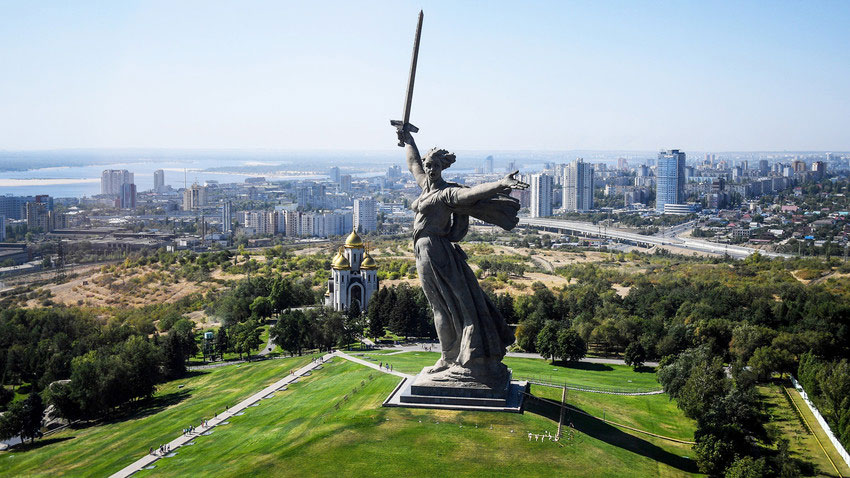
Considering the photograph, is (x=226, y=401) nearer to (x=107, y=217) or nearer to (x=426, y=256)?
(x=426, y=256)

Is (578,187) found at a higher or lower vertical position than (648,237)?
higher

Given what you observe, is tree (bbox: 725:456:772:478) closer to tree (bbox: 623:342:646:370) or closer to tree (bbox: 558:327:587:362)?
tree (bbox: 623:342:646:370)

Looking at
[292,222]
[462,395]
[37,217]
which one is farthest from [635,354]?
[37,217]

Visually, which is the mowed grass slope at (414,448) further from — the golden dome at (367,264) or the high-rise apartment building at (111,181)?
the high-rise apartment building at (111,181)

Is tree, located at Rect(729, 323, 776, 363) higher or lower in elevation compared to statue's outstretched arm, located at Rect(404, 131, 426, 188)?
lower

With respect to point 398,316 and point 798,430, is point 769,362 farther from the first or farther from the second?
point 398,316

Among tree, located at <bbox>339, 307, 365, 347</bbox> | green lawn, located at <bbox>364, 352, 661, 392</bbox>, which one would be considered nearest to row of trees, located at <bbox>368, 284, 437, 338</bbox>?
tree, located at <bbox>339, 307, 365, 347</bbox>
